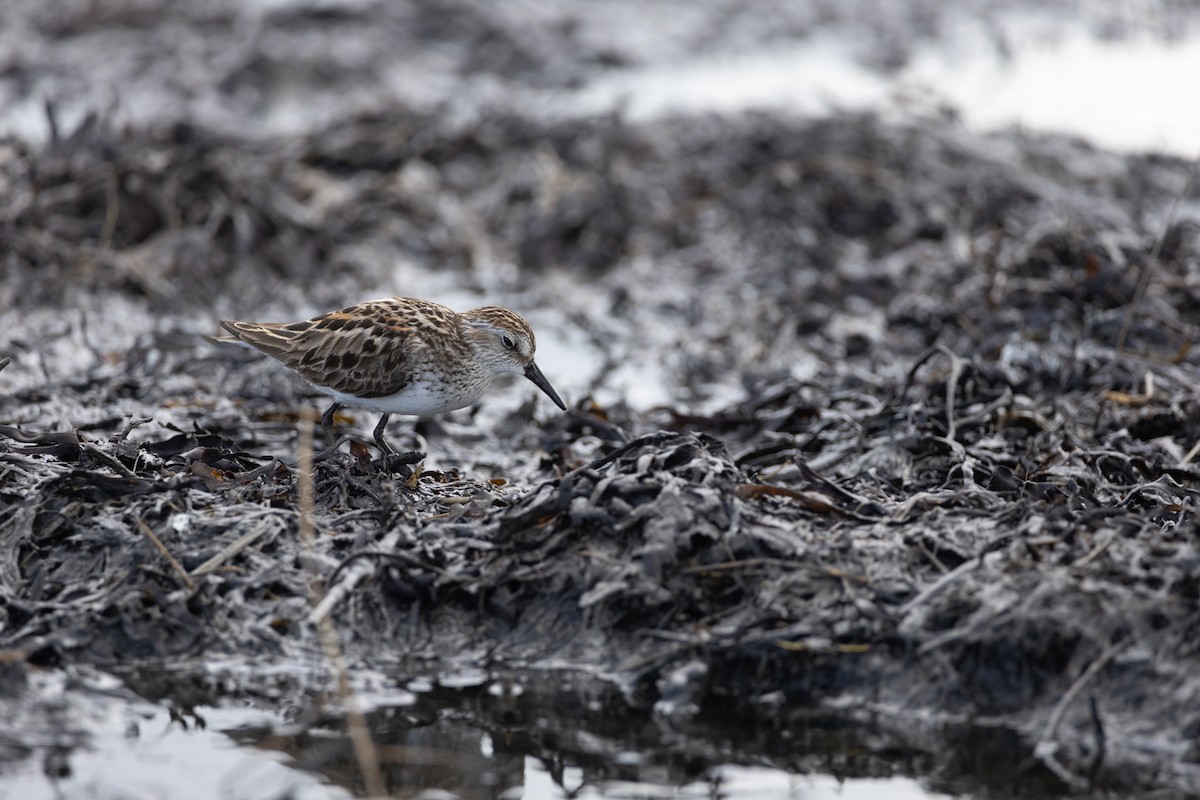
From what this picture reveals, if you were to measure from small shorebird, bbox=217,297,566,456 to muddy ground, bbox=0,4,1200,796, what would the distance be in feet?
1.34

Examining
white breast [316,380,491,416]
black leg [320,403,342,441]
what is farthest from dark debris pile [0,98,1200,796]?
black leg [320,403,342,441]

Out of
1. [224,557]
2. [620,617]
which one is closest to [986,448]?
[620,617]

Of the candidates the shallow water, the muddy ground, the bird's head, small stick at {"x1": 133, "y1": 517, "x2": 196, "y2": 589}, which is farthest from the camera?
the bird's head

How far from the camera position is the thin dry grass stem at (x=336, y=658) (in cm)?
327

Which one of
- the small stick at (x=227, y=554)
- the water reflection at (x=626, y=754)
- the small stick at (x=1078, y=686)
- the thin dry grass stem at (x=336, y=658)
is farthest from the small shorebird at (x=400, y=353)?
the small stick at (x=1078, y=686)

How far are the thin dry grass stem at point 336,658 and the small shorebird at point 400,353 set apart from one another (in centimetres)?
62

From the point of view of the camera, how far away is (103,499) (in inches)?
183

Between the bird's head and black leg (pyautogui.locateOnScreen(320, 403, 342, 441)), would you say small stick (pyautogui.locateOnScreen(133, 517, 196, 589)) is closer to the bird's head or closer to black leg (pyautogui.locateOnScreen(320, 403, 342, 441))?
black leg (pyautogui.locateOnScreen(320, 403, 342, 441))

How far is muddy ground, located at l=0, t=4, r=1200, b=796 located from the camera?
4047mm

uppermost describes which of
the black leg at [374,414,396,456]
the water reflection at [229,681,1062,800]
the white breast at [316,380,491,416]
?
the white breast at [316,380,491,416]

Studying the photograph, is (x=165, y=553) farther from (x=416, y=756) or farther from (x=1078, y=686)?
(x=1078, y=686)

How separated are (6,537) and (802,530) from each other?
104 inches

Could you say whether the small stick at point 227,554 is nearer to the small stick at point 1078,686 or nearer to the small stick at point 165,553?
the small stick at point 165,553

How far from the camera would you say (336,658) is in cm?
348
